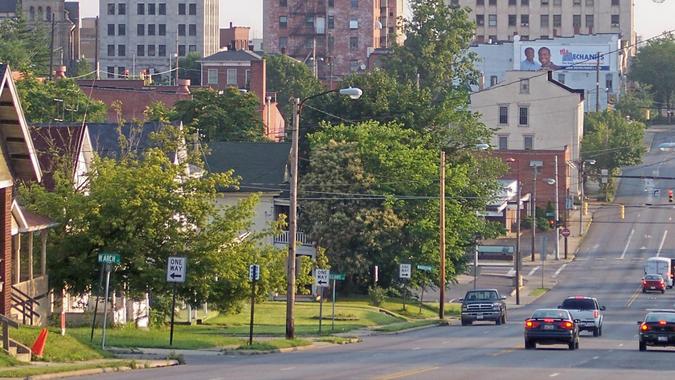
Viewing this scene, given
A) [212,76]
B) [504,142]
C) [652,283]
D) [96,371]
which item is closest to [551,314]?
[96,371]

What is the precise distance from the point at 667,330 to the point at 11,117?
22.1 meters

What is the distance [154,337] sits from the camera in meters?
47.0

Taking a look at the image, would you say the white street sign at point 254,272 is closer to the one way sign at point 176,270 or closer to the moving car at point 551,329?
the one way sign at point 176,270

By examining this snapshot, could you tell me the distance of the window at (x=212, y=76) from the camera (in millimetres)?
151375

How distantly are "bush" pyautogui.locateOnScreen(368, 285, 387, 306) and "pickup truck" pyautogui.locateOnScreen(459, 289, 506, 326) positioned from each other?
895 centimetres

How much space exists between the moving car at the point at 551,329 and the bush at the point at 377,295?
30.2 meters

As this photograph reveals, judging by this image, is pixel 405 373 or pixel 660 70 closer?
pixel 405 373

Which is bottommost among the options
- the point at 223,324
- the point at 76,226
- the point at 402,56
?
the point at 223,324

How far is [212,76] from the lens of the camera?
152 metres

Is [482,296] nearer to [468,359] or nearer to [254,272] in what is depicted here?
[254,272]

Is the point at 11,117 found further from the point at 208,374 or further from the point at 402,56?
the point at 402,56

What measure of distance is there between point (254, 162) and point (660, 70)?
398ft

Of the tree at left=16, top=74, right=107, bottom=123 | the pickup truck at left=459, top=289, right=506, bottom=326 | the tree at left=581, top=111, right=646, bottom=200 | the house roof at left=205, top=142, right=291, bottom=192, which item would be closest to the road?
the pickup truck at left=459, top=289, right=506, bottom=326

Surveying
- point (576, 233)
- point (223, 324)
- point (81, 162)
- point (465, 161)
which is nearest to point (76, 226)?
point (81, 162)
